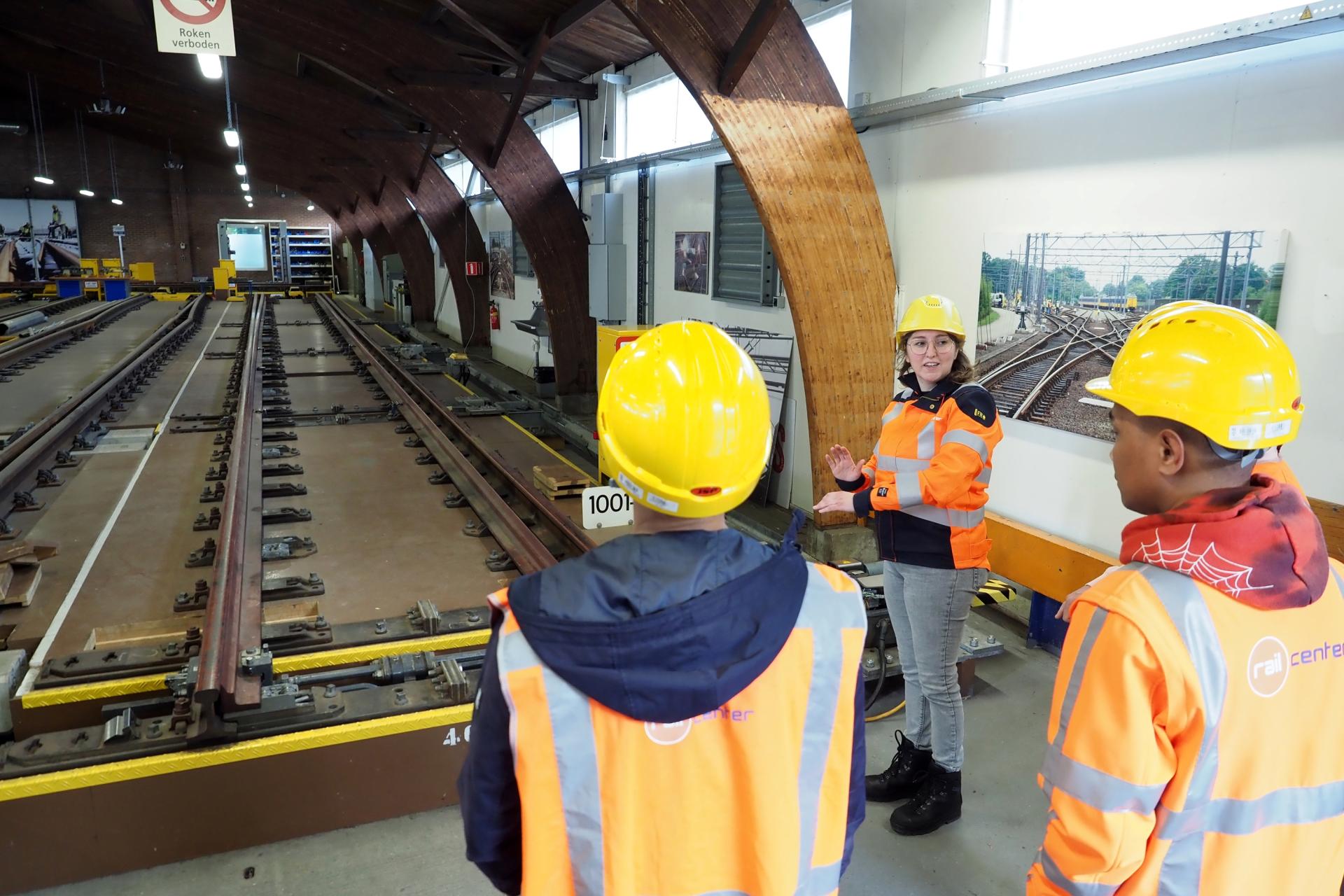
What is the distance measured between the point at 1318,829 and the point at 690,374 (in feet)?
4.95

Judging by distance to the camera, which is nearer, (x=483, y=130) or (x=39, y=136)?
(x=483, y=130)

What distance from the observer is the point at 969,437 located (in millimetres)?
3174

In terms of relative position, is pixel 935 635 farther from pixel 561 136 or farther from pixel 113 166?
pixel 113 166

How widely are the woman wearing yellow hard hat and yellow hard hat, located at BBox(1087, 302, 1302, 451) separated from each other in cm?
150

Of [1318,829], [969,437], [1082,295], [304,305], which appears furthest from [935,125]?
[304,305]

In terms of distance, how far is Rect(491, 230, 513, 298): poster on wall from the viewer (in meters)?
17.6

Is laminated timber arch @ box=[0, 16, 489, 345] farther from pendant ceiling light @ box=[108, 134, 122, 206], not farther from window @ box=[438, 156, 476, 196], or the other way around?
pendant ceiling light @ box=[108, 134, 122, 206]

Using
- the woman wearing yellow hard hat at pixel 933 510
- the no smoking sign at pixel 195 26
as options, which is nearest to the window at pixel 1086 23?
the woman wearing yellow hard hat at pixel 933 510

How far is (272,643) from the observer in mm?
4340

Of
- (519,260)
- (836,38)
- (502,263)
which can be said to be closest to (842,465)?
(836,38)

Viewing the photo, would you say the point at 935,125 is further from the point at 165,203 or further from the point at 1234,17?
the point at 165,203

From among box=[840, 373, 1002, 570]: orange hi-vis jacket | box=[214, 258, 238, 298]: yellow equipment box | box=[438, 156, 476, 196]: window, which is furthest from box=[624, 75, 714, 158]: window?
box=[214, 258, 238, 298]: yellow equipment box

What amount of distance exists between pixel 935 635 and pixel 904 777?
785 mm

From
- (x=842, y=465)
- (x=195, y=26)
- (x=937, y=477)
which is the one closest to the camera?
(x=937, y=477)
